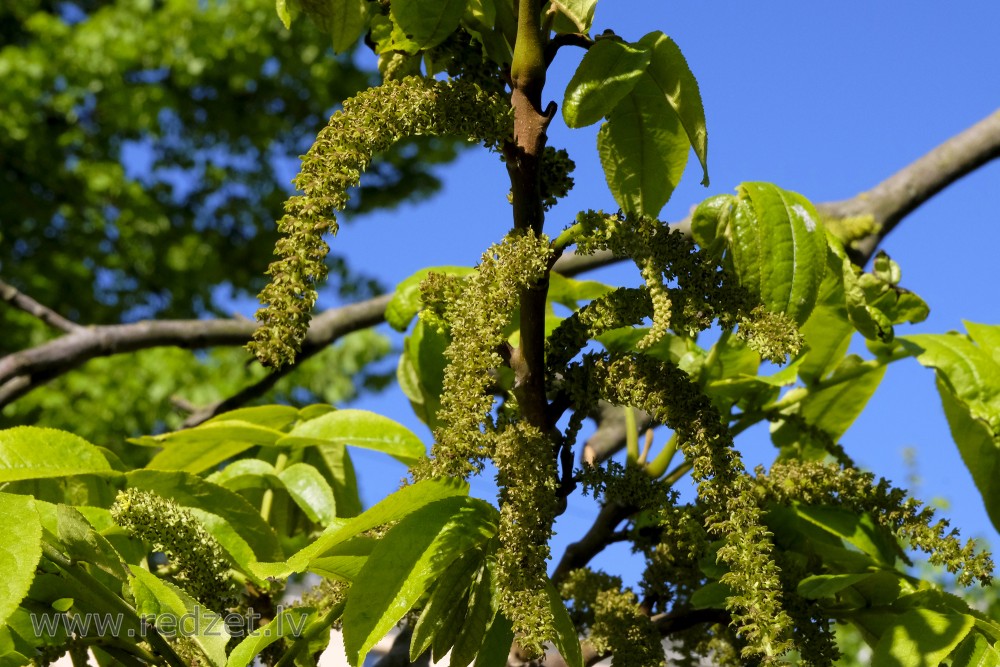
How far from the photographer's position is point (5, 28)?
10500 mm

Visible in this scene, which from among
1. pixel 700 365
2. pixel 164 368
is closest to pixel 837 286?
pixel 700 365

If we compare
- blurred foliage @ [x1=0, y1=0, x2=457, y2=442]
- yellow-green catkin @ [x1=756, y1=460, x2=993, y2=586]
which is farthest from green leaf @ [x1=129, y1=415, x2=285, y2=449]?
blurred foliage @ [x1=0, y1=0, x2=457, y2=442]

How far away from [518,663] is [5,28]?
11413 mm

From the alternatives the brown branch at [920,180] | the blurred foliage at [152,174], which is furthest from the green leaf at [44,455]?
the blurred foliage at [152,174]

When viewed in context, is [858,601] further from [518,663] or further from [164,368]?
[164,368]

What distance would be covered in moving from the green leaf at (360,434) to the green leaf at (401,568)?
32 cm

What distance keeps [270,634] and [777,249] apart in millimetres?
499

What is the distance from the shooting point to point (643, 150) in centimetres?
83

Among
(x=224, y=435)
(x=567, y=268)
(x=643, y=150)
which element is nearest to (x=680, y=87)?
(x=643, y=150)

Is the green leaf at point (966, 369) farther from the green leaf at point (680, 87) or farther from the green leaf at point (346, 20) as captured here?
the green leaf at point (346, 20)

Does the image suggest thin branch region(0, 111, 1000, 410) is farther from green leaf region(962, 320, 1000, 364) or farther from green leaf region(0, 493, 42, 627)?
green leaf region(0, 493, 42, 627)

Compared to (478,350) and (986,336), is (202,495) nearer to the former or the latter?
(478,350)

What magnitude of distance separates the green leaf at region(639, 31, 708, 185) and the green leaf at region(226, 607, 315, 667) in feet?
1.53

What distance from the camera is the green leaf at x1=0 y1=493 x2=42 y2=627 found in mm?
583
